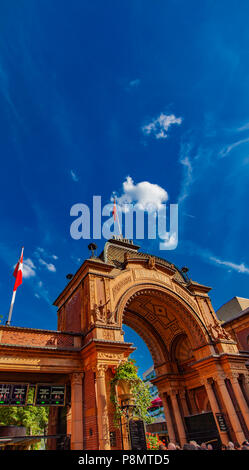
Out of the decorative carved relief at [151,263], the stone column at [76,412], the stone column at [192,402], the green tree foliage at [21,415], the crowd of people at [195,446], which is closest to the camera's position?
the crowd of people at [195,446]

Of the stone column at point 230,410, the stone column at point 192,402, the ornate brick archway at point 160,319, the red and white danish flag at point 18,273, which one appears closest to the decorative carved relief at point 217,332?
the ornate brick archway at point 160,319

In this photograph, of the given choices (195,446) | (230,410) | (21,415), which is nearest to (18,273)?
(195,446)

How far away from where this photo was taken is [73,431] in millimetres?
12727

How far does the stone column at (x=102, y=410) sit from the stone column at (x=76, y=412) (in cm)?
147

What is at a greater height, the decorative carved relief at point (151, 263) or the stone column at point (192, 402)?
the decorative carved relief at point (151, 263)

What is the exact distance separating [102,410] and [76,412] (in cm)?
174

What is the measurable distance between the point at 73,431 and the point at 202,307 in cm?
1352

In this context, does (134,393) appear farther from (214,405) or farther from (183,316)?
(183,316)

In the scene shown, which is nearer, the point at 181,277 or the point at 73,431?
the point at 73,431

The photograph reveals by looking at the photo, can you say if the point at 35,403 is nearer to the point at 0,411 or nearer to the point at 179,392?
the point at 179,392

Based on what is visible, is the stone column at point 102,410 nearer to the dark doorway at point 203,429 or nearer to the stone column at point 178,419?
the dark doorway at point 203,429

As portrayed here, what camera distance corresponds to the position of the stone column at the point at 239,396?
665 inches

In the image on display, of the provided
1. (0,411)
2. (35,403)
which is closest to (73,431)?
(35,403)

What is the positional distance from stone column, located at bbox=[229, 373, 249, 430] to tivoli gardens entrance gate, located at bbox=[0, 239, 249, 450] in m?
0.06
